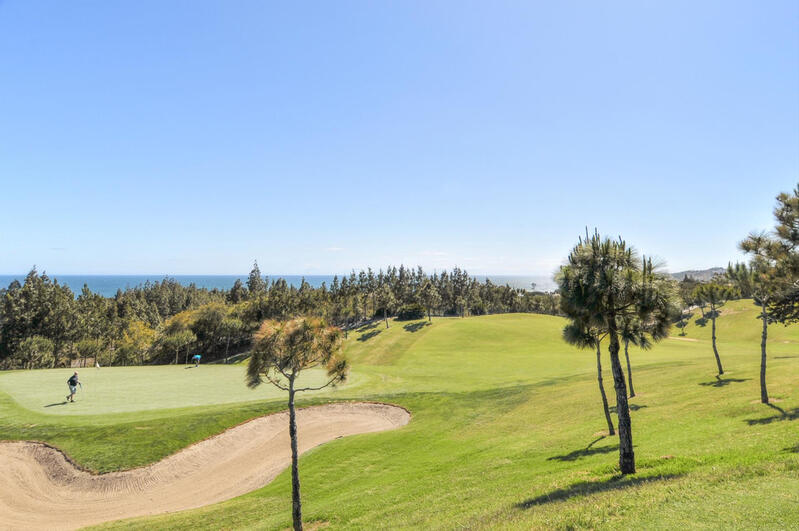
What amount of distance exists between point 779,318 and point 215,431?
41.6 meters

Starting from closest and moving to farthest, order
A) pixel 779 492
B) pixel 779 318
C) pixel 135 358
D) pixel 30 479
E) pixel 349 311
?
pixel 779 492 < pixel 779 318 < pixel 30 479 < pixel 135 358 < pixel 349 311

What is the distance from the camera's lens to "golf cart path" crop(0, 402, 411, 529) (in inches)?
828

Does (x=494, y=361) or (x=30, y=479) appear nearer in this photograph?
(x=30, y=479)

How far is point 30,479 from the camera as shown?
2364 cm

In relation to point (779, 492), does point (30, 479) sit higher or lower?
lower

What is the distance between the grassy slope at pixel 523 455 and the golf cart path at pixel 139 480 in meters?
1.24

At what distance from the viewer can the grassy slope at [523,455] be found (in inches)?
455

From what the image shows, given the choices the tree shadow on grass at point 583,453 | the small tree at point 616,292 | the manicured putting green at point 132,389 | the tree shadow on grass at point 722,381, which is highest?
the small tree at point 616,292

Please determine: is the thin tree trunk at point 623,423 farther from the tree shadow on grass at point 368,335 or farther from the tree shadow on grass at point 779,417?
the tree shadow on grass at point 368,335

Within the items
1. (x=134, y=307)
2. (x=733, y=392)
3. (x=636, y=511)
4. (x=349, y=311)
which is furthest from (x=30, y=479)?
(x=134, y=307)

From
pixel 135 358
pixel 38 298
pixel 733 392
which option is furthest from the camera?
pixel 135 358

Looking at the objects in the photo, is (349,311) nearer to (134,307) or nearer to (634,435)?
(134,307)

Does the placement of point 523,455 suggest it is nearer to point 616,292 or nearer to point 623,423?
point 623,423

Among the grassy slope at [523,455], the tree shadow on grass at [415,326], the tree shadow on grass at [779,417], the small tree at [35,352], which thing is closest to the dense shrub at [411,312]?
the tree shadow on grass at [415,326]
